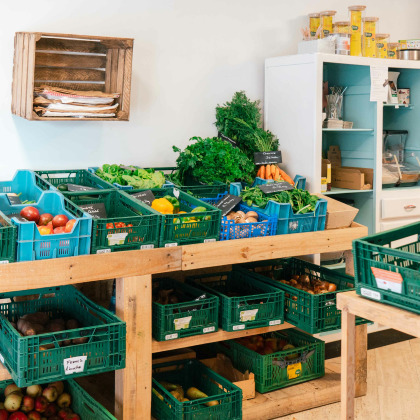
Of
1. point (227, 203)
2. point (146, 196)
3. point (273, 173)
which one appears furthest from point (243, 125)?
point (146, 196)

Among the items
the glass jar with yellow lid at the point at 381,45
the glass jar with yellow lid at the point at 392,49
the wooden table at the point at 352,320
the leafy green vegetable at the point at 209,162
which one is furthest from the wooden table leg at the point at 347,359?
the glass jar with yellow lid at the point at 392,49

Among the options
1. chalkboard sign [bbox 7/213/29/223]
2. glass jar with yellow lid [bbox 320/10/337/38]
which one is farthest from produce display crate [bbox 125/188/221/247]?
glass jar with yellow lid [bbox 320/10/337/38]

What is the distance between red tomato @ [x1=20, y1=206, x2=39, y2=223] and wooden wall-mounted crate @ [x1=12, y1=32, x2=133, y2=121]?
1.89ft

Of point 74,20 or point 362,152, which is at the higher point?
point 74,20

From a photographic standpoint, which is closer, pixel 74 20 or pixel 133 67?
pixel 74 20

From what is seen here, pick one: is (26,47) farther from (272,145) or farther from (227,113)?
(272,145)

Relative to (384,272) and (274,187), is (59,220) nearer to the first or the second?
(274,187)

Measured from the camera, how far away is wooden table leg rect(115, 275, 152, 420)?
9.70 feet

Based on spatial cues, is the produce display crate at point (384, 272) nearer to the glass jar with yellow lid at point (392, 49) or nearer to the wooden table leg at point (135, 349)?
the wooden table leg at point (135, 349)

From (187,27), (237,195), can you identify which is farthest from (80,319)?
(187,27)

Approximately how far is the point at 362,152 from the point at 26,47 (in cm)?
239

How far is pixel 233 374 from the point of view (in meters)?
3.63

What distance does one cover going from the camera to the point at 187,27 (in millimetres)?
4066

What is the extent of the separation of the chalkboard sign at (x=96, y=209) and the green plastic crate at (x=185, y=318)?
0.51 meters
